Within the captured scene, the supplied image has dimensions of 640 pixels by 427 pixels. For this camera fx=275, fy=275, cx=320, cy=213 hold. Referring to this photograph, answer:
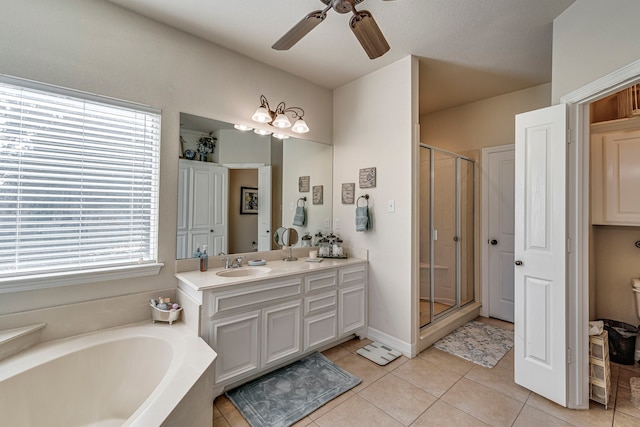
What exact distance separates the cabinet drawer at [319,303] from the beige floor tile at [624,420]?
195 cm

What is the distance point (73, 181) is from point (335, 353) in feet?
7.97

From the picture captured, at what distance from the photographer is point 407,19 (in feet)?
6.71

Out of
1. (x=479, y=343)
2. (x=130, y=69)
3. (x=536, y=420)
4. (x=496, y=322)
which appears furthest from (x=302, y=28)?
(x=496, y=322)

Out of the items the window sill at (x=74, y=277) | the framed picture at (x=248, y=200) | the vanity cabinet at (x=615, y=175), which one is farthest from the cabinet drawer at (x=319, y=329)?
the vanity cabinet at (x=615, y=175)

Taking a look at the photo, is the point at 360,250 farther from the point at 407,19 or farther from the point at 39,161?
the point at 39,161

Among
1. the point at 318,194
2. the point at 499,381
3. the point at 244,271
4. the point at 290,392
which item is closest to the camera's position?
the point at 290,392

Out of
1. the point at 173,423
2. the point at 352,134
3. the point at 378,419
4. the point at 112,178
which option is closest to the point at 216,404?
the point at 173,423

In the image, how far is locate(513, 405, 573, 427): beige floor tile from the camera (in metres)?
1.69

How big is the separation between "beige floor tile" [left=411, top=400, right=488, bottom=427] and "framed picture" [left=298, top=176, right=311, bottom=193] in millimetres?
2172

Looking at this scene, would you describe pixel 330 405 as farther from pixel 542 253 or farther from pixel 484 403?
pixel 542 253

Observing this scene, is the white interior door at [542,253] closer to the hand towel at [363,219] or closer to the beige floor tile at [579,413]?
the beige floor tile at [579,413]

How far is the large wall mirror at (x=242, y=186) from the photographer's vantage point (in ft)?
7.38

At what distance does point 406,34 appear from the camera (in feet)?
7.29

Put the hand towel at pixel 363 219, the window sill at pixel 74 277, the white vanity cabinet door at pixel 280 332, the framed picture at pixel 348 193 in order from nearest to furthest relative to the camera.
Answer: the window sill at pixel 74 277 < the white vanity cabinet door at pixel 280 332 < the hand towel at pixel 363 219 < the framed picture at pixel 348 193
